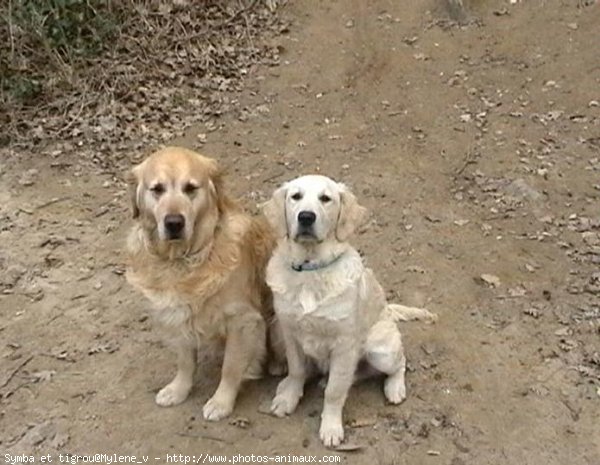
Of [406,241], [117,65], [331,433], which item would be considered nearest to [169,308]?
[331,433]

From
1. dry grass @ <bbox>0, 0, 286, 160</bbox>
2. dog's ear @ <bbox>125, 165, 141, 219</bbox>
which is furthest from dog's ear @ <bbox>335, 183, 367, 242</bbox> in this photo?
dry grass @ <bbox>0, 0, 286, 160</bbox>

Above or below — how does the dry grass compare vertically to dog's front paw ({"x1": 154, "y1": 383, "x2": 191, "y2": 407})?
above

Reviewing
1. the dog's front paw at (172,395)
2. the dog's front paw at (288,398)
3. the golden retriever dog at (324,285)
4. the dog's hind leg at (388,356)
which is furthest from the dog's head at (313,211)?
the dog's front paw at (172,395)

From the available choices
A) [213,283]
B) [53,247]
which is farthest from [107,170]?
[213,283]

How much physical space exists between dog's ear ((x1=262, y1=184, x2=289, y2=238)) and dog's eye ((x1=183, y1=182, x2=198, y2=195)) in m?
0.30

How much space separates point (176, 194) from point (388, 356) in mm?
1136

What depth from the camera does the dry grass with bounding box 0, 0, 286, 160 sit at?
6309mm

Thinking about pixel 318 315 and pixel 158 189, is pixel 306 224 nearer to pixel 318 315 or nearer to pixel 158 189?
pixel 318 315

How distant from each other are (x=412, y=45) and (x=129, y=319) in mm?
3769

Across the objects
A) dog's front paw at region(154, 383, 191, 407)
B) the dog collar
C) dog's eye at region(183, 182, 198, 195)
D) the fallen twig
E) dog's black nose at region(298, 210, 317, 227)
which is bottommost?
the fallen twig

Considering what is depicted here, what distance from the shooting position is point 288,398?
3607mm

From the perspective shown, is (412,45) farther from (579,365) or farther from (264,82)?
(579,365)

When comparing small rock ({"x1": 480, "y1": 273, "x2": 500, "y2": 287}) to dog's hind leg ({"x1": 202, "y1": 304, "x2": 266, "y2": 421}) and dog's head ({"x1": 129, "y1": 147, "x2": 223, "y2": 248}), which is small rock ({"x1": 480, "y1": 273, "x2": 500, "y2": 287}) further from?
dog's head ({"x1": 129, "y1": 147, "x2": 223, "y2": 248})

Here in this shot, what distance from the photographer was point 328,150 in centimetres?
594
